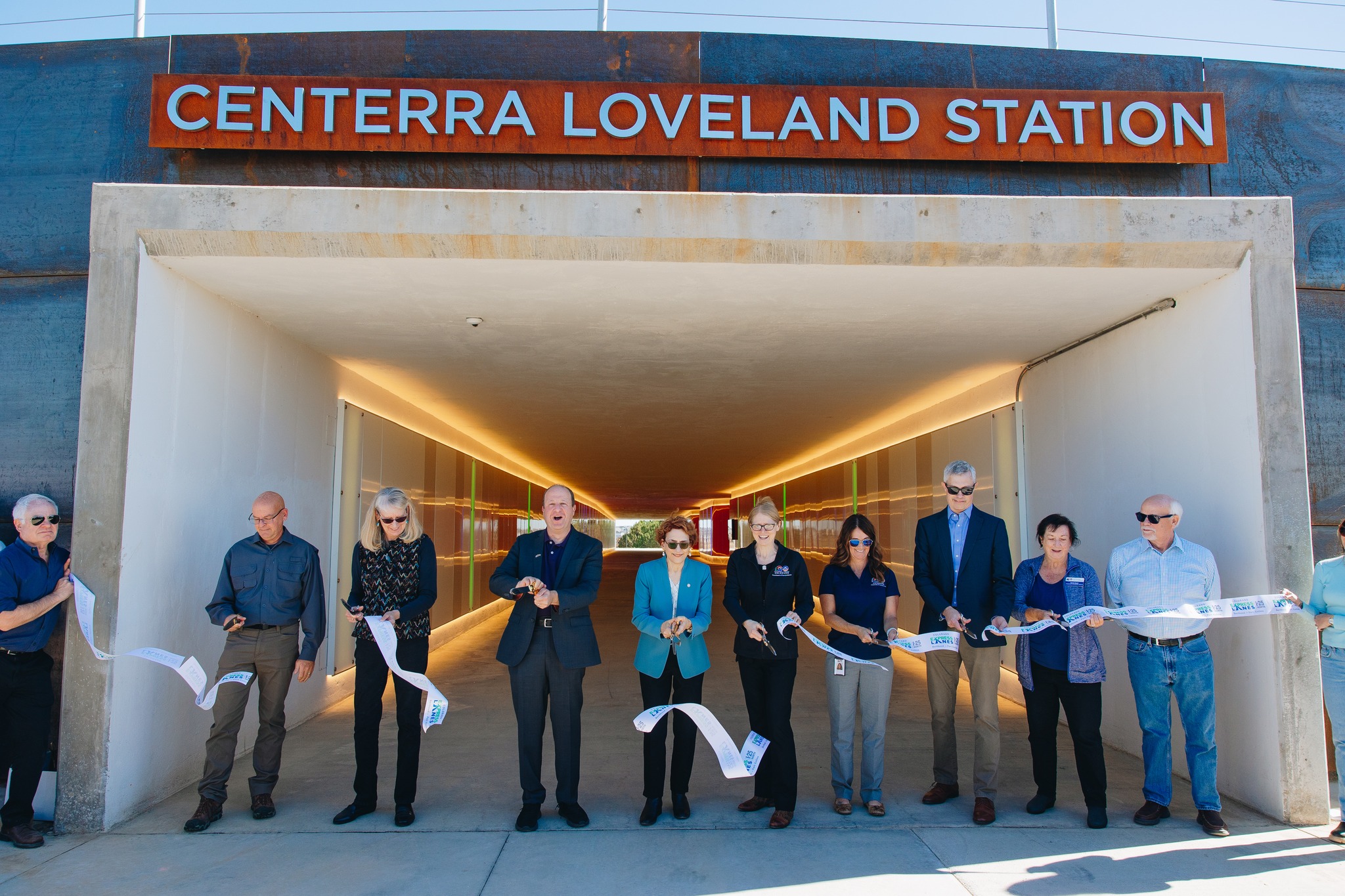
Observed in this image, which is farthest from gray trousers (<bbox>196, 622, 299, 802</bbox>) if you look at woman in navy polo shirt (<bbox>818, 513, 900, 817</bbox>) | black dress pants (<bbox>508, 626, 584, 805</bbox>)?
woman in navy polo shirt (<bbox>818, 513, 900, 817</bbox>)

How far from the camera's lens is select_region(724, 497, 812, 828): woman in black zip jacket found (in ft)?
12.4

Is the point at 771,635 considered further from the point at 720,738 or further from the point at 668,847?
the point at 668,847

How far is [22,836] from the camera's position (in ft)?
11.6

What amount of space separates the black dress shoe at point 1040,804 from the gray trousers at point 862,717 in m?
0.72

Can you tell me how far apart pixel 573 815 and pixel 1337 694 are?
3376 mm

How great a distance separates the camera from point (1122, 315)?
5.01 meters

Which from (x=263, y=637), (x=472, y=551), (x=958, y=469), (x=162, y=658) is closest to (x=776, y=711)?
(x=958, y=469)

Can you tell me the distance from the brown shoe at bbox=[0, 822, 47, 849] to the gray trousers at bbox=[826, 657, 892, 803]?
344 cm

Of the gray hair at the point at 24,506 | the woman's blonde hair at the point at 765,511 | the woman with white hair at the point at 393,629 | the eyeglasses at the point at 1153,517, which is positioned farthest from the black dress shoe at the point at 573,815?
the eyeglasses at the point at 1153,517

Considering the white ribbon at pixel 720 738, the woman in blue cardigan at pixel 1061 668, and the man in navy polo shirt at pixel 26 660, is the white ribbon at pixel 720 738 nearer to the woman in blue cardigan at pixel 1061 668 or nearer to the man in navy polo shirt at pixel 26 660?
the woman in blue cardigan at pixel 1061 668

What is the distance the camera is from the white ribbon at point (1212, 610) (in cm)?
373

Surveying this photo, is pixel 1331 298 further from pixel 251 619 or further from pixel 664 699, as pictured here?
pixel 251 619

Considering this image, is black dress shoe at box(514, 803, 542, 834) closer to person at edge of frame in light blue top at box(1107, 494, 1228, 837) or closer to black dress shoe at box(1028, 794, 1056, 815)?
black dress shoe at box(1028, 794, 1056, 815)

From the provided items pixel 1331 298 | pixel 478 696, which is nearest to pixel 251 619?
pixel 478 696
